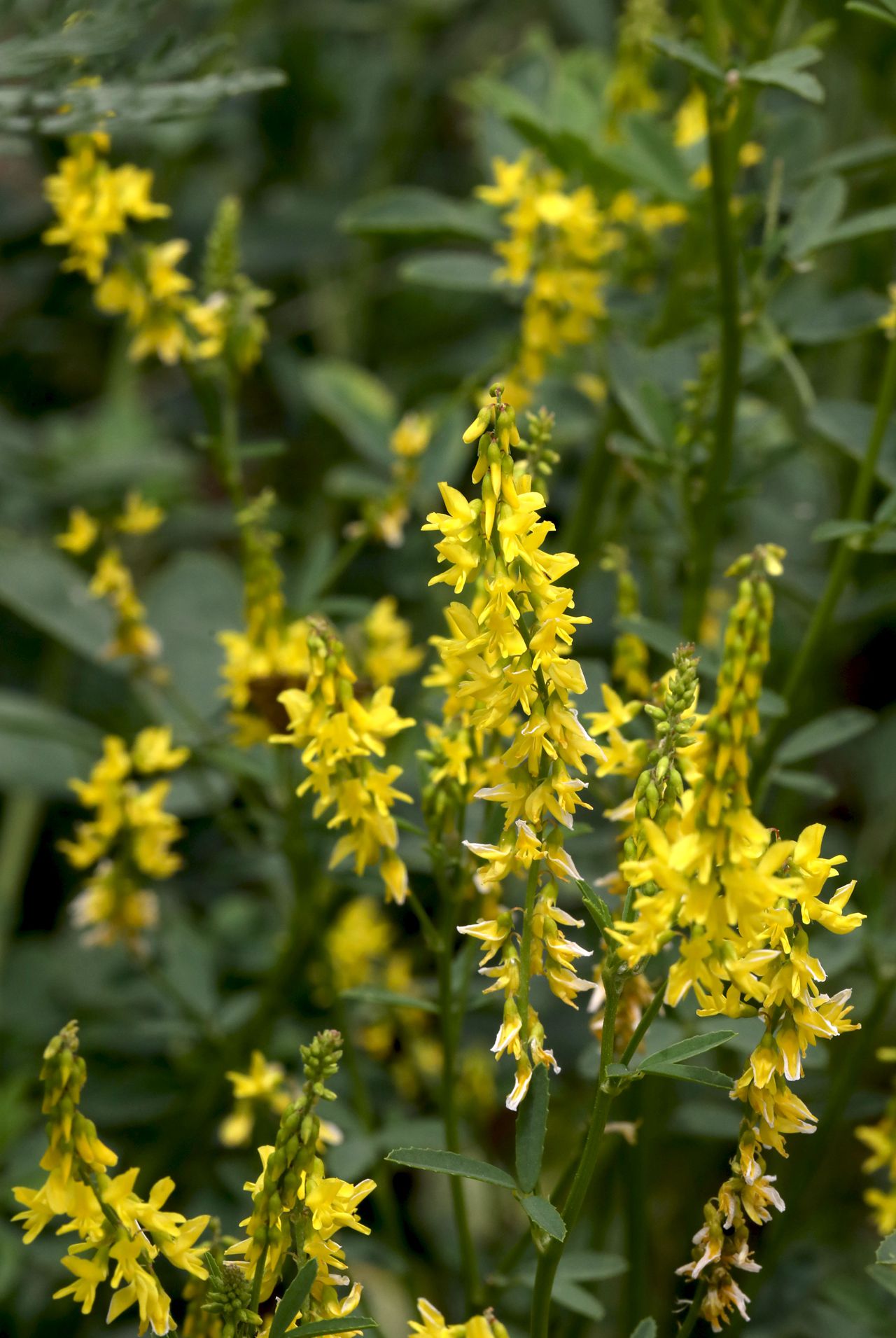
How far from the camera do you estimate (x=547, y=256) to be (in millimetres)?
999

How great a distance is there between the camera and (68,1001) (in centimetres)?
122

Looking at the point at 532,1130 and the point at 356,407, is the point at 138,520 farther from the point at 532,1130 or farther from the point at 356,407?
the point at 532,1130

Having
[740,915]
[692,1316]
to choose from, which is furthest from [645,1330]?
[740,915]

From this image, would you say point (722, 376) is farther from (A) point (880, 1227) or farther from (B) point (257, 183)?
(B) point (257, 183)

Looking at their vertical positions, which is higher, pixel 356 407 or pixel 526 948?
pixel 356 407

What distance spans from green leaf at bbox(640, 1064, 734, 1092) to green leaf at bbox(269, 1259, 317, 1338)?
148 millimetres

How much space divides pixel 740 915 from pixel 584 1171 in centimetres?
14

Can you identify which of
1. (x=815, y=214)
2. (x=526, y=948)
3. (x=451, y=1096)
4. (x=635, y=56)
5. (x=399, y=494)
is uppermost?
(x=635, y=56)

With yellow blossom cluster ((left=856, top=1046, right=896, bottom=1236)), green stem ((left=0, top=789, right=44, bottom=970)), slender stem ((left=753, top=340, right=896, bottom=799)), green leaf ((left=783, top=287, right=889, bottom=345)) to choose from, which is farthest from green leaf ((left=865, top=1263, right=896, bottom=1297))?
green stem ((left=0, top=789, right=44, bottom=970))

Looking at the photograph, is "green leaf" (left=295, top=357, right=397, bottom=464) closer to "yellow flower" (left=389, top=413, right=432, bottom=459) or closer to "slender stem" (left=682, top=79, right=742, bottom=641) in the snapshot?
"yellow flower" (left=389, top=413, right=432, bottom=459)

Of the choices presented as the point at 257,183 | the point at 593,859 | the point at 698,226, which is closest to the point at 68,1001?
the point at 593,859

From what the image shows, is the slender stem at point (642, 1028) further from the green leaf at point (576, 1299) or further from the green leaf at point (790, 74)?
the green leaf at point (790, 74)

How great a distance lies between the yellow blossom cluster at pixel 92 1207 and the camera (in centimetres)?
53

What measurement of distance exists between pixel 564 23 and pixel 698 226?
1099 millimetres
